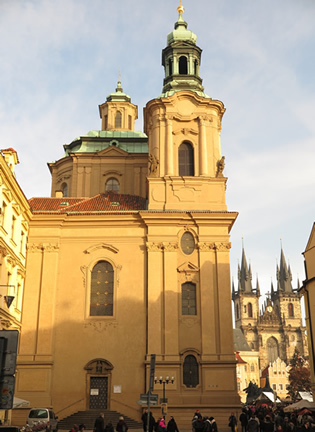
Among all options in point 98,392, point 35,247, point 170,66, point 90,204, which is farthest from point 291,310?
point 35,247

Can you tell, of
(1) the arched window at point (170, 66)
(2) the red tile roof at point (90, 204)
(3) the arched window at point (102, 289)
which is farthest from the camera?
(1) the arched window at point (170, 66)

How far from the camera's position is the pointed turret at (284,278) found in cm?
15018

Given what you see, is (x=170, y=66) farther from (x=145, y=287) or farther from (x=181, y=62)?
(x=145, y=287)

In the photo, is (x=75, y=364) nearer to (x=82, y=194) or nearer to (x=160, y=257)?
(x=160, y=257)

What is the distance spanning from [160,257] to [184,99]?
11.8 metres

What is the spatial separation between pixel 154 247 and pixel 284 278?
125 metres

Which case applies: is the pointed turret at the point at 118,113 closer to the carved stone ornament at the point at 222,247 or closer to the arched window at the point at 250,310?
the carved stone ornament at the point at 222,247

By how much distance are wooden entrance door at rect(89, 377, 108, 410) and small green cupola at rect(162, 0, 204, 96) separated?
21.1 meters

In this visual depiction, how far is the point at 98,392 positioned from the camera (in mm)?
30734

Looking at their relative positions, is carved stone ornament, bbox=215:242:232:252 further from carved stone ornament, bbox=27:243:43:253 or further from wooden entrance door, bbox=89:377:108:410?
carved stone ornament, bbox=27:243:43:253

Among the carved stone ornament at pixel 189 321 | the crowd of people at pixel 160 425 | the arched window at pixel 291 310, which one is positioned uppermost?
the arched window at pixel 291 310

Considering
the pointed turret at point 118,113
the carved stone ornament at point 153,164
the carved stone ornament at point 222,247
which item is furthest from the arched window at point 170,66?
the carved stone ornament at point 222,247

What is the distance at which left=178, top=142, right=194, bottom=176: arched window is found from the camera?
36.3 m

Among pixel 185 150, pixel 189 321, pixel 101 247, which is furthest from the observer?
pixel 185 150
